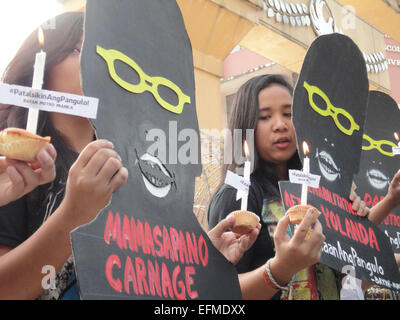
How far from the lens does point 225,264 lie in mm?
1252

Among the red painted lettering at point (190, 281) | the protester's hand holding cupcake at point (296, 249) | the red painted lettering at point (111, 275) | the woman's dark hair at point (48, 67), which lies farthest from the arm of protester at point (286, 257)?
the woman's dark hair at point (48, 67)

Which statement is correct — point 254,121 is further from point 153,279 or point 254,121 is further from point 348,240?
point 153,279

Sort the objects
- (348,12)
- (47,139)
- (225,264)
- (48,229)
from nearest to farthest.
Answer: (47,139) → (48,229) → (225,264) → (348,12)

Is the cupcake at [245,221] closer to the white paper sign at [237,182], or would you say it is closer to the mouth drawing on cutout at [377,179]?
the white paper sign at [237,182]

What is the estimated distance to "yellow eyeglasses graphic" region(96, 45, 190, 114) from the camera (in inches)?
42.1

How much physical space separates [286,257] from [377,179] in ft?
3.79

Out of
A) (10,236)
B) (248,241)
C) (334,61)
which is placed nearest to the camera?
(10,236)

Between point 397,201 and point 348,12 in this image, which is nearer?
point 397,201

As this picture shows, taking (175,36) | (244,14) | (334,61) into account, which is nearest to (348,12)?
(244,14)

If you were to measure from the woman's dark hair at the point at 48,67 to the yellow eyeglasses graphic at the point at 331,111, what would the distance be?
825 millimetres

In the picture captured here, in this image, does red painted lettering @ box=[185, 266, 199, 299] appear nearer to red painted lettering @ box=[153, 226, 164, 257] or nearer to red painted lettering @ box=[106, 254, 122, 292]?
red painted lettering @ box=[153, 226, 164, 257]

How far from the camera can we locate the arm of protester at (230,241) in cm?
134

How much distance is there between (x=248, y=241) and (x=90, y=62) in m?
0.68

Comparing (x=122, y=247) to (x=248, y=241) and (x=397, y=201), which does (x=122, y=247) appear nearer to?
(x=248, y=241)
